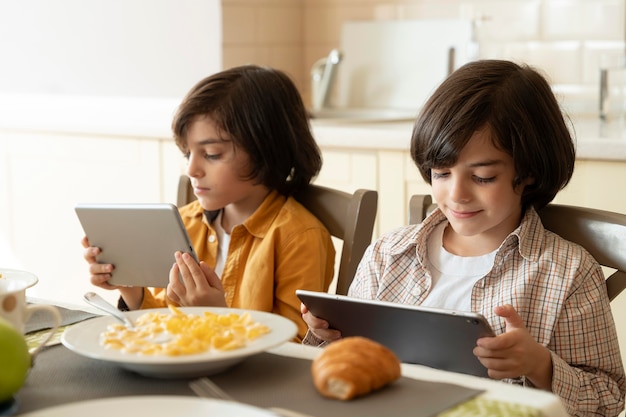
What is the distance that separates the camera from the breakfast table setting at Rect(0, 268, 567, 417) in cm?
88

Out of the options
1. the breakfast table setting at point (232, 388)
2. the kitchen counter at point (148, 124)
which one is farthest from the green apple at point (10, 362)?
the kitchen counter at point (148, 124)

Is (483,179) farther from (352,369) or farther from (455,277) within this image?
(352,369)

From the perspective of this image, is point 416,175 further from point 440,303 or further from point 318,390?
point 318,390

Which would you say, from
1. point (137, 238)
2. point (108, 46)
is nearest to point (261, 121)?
point (137, 238)

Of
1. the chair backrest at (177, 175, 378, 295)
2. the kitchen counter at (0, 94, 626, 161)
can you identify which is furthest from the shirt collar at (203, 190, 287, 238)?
the kitchen counter at (0, 94, 626, 161)

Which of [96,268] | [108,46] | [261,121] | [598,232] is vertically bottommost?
[96,268]

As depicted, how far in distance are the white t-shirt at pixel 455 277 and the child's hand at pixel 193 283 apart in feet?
1.01

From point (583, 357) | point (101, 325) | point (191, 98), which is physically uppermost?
point (191, 98)

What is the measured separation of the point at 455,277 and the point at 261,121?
0.51 m

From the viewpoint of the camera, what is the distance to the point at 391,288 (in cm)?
151

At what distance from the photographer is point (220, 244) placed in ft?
6.07

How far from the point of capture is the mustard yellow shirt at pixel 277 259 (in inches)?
67.4

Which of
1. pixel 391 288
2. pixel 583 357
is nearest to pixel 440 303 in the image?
pixel 391 288

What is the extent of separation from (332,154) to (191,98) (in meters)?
0.94
